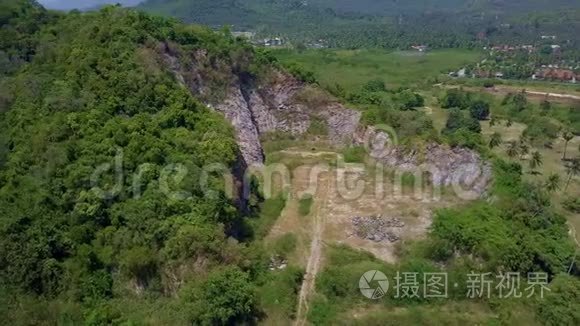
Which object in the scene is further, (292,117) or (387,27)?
(387,27)

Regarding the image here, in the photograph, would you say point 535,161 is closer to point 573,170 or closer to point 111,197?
point 573,170

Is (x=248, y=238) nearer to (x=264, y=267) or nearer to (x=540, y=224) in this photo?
(x=264, y=267)

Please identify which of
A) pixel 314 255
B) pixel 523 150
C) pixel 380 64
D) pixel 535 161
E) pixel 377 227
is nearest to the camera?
pixel 314 255

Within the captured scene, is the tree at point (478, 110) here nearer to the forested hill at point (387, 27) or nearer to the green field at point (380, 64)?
the green field at point (380, 64)

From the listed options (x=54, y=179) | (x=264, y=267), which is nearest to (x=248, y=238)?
(x=264, y=267)

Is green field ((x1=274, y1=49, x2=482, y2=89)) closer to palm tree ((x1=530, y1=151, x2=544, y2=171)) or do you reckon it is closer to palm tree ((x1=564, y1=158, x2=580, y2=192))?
palm tree ((x1=530, y1=151, x2=544, y2=171))

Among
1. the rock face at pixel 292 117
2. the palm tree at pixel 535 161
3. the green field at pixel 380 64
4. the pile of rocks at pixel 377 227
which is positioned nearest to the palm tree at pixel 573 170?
the palm tree at pixel 535 161

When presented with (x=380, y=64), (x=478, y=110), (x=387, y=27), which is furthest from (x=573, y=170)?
(x=387, y=27)
